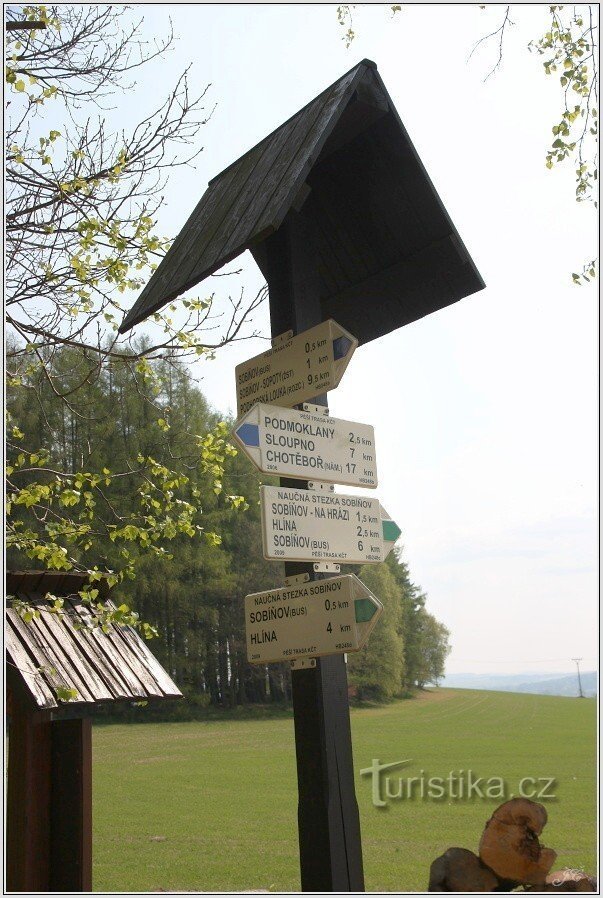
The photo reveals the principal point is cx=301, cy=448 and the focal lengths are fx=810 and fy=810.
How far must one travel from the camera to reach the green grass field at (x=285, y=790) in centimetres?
1308

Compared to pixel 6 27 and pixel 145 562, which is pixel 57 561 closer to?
pixel 6 27

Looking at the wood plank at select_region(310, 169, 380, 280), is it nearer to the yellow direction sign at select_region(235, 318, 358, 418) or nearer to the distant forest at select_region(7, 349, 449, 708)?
the yellow direction sign at select_region(235, 318, 358, 418)

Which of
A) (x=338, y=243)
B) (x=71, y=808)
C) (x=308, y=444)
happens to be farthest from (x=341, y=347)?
(x=71, y=808)

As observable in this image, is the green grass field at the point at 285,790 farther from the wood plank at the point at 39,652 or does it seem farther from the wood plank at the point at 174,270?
→ the wood plank at the point at 174,270

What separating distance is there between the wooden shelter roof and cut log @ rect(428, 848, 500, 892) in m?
1.90

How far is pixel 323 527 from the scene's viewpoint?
298 centimetres

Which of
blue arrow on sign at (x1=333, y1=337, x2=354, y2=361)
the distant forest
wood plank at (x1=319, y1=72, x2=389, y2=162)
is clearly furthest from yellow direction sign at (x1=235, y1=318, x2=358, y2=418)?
the distant forest

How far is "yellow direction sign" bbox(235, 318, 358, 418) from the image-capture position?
308 centimetres

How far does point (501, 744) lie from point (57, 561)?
Result: 869 inches

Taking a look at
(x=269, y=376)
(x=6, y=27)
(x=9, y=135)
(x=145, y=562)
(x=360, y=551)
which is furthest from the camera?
(x=145, y=562)

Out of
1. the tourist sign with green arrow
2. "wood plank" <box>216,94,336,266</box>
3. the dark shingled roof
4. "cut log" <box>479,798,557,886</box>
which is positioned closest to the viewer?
the tourist sign with green arrow

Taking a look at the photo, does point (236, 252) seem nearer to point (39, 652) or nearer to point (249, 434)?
point (249, 434)

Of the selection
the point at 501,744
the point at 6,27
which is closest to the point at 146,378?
the point at 6,27

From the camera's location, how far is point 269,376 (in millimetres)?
3295
